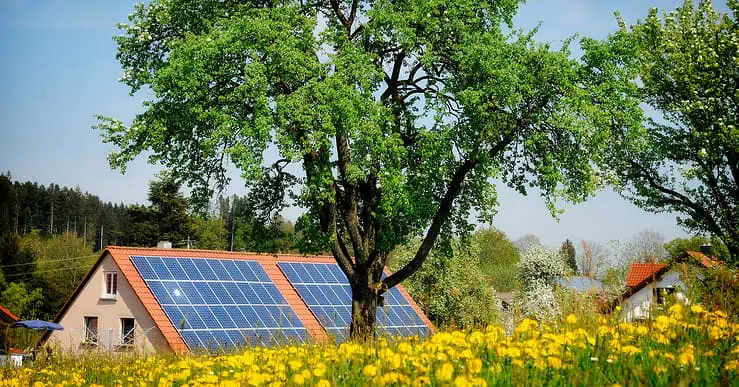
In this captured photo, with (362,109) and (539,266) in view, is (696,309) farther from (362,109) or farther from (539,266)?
(539,266)

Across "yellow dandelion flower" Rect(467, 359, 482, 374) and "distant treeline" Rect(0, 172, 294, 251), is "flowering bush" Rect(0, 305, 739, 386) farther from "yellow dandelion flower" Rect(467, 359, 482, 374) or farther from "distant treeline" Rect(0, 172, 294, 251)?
"distant treeline" Rect(0, 172, 294, 251)

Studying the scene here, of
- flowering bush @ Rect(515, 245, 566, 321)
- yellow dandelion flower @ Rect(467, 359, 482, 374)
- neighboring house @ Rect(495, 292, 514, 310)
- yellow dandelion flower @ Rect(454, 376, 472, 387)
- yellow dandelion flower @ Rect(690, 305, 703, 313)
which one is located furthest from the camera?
flowering bush @ Rect(515, 245, 566, 321)

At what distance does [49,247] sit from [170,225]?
62.1ft

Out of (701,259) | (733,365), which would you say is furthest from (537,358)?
(701,259)

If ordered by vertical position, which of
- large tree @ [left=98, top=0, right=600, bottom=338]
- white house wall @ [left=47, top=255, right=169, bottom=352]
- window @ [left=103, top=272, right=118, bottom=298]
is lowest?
white house wall @ [left=47, top=255, right=169, bottom=352]

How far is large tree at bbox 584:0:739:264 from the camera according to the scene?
29.1 m

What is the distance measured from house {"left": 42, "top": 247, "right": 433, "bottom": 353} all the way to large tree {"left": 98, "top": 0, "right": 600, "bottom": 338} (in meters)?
8.36

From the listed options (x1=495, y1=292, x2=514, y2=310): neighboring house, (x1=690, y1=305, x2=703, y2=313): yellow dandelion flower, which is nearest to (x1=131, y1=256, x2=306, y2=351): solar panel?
(x1=495, y1=292, x2=514, y2=310): neighboring house

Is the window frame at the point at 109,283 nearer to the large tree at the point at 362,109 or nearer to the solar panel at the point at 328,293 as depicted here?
the solar panel at the point at 328,293

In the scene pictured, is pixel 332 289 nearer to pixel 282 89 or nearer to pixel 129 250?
pixel 129 250

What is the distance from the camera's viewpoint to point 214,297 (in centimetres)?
3338

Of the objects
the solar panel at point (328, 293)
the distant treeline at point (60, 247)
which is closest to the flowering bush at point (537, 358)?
the solar panel at point (328, 293)

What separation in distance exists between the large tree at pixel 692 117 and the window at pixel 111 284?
75.5ft

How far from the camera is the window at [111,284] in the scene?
120 ft
